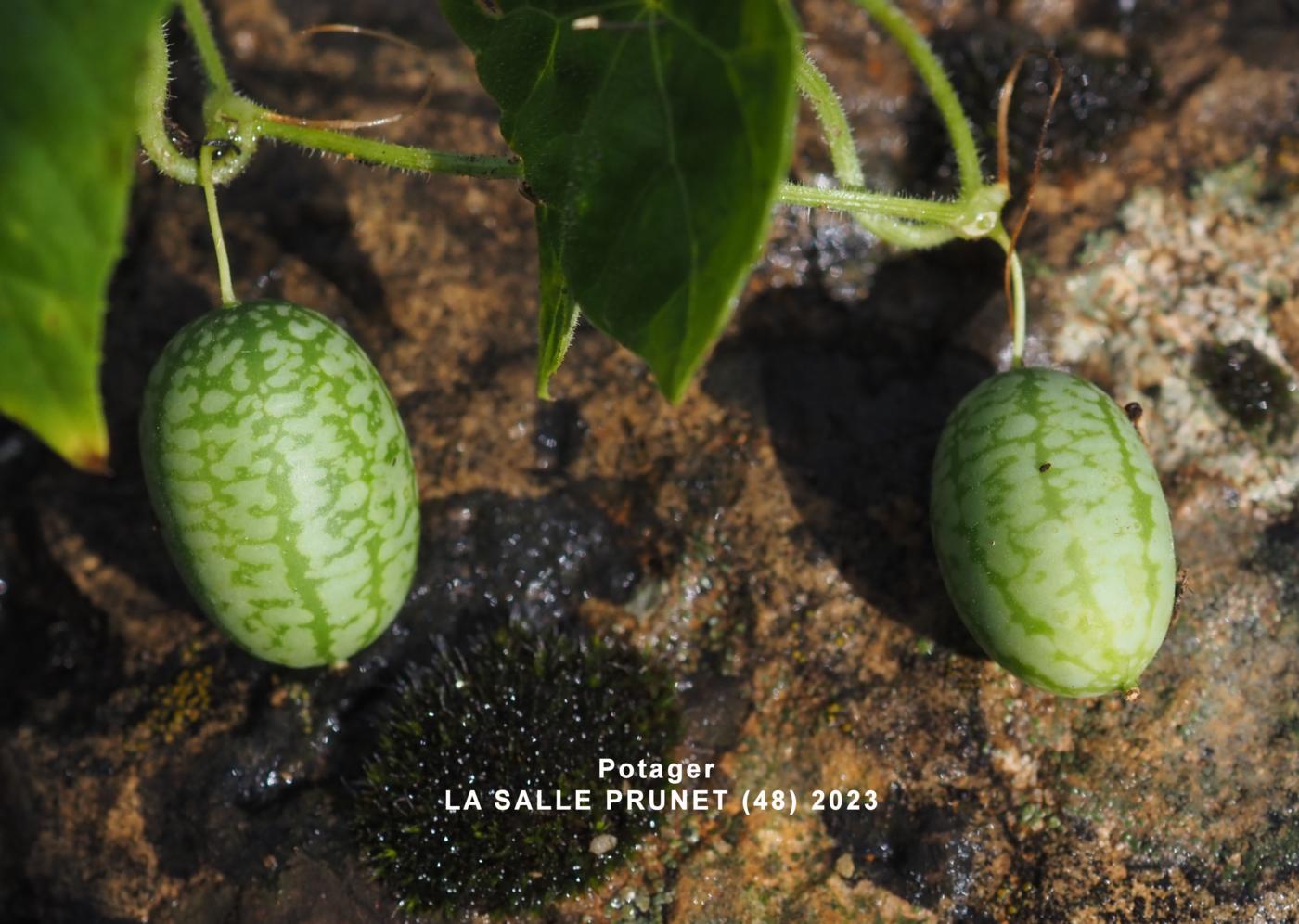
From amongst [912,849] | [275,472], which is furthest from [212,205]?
[912,849]

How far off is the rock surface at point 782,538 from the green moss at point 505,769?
3.2 inches

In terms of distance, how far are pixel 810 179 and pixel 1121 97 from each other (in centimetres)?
83

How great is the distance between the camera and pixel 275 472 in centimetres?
185

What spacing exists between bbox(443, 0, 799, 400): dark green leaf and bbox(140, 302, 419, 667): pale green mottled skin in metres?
0.52

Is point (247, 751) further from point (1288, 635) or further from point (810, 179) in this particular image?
point (1288, 635)

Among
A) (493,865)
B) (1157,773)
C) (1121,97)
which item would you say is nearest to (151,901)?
(493,865)

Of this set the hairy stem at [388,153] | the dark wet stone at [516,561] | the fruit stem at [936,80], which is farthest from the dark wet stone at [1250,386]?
the hairy stem at [388,153]

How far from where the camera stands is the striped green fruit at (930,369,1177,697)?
180 cm

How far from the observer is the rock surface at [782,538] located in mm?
2107

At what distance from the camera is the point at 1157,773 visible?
2.10 m

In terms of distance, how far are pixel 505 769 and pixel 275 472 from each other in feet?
2.40

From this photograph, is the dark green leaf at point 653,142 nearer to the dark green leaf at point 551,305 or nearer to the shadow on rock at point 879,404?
the dark green leaf at point 551,305

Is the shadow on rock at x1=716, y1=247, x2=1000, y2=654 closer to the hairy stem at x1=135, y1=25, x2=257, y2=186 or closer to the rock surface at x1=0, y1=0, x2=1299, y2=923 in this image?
the rock surface at x1=0, y1=0, x2=1299, y2=923

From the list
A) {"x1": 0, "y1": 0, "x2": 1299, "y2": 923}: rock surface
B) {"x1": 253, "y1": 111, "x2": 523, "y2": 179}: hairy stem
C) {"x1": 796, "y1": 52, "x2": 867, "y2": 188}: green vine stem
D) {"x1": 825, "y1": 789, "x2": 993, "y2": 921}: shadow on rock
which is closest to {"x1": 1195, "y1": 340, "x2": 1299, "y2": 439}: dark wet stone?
{"x1": 0, "y1": 0, "x2": 1299, "y2": 923}: rock surface
